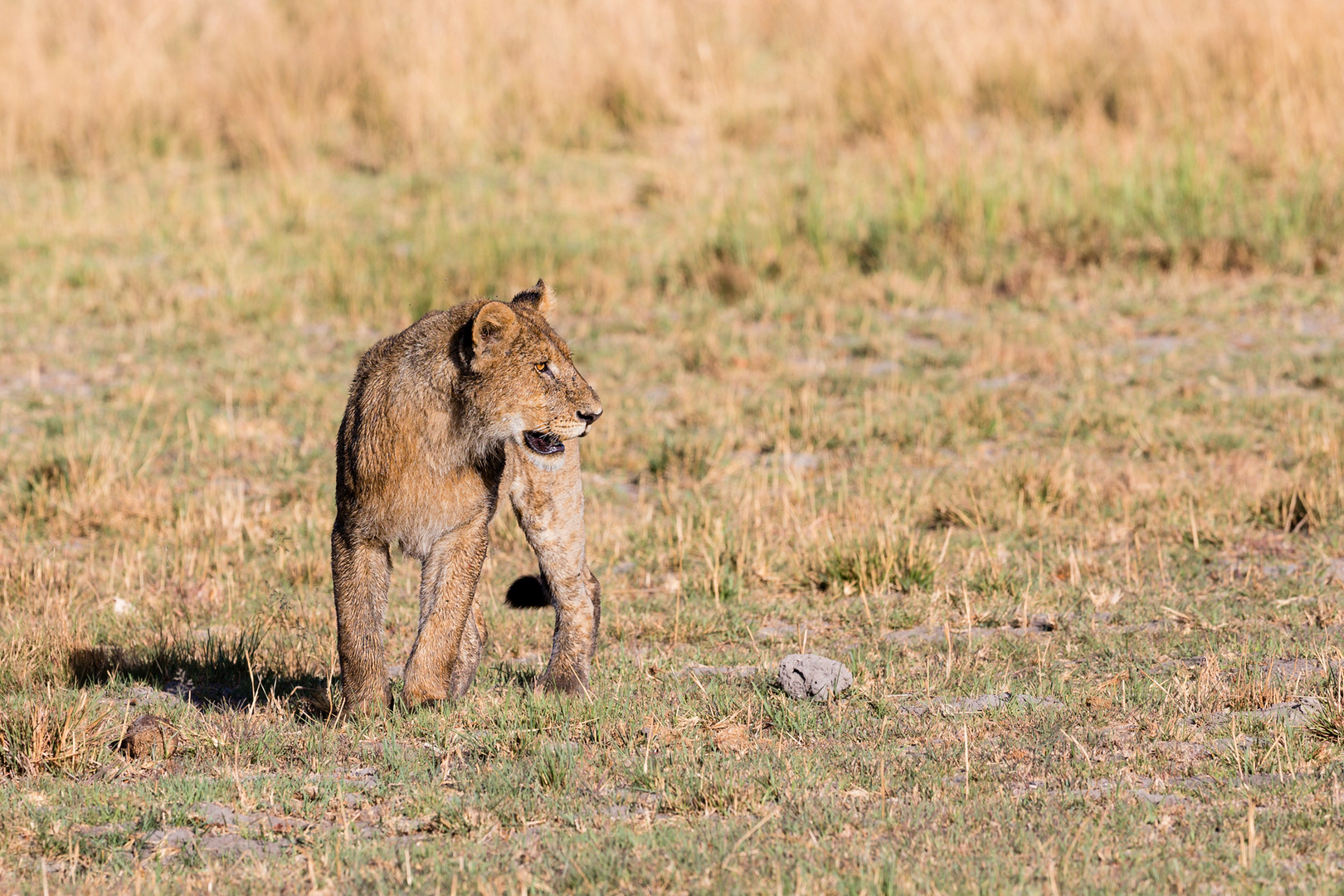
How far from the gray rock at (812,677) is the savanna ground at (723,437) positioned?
11cm

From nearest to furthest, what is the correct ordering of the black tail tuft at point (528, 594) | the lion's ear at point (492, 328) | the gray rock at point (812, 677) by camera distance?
the lion's ear at point (492, 328), the gray rock at point (812, 677), the black tail tuft at point (528, 594)

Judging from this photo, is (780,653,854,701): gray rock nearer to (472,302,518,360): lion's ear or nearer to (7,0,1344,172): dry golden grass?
(472,302,518,360): lion's ear

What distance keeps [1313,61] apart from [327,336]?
9530mm

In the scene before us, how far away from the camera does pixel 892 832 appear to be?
5066mm

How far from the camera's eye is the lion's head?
6195mm

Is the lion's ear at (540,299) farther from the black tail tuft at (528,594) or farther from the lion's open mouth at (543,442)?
the black tail tuft at (528,594)

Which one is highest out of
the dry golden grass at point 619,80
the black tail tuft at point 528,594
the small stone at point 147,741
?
the dry golden grass at point 619,80

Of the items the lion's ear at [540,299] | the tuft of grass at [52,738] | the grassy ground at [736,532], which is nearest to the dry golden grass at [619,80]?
the grassy ground at [736,532]

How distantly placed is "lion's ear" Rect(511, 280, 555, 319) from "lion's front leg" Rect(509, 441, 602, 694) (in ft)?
1.77

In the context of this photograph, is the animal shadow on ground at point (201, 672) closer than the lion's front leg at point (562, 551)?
No

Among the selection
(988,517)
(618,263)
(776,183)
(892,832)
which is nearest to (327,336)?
(618,263)

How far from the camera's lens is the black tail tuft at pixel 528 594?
709cm

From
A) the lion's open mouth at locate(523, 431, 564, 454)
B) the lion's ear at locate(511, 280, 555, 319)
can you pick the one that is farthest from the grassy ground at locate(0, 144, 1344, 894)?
the lion's ear at locate(511, 280, 555, 319)

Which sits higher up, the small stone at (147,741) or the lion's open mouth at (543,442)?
the lion's open mouth at (543,442)
